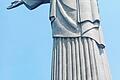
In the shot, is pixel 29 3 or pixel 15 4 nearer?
pixel 15 4

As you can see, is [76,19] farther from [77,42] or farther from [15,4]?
[15,4]

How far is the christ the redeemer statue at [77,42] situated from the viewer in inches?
525

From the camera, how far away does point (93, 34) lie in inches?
549

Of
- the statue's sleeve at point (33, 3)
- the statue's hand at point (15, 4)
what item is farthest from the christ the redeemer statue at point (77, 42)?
the statue's hand at point (15, 4)

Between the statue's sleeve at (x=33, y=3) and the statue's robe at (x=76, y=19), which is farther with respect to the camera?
the statue's sleeve at (x=33, y=3)

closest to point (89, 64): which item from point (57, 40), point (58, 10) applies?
point (57, 40)

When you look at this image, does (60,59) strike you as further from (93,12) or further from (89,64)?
(93,12)

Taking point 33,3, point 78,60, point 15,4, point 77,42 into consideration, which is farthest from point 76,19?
point 15,4

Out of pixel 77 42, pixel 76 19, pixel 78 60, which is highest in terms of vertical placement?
pixel 76 19

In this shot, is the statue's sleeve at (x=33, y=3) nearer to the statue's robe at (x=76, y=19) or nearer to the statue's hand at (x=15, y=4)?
the statue's hand at (x=15, y=4)

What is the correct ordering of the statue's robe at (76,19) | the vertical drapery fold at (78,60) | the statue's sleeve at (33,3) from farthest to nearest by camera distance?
the statue's sleeve at (33,3) < the statue's robe at (76,19) < the vertical drapery fold at (78,60)

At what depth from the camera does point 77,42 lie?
13.9m

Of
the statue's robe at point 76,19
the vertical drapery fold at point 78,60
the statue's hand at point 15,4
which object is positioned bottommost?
the vertical drapery fold at point 78,60

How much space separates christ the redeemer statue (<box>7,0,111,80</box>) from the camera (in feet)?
43.7
